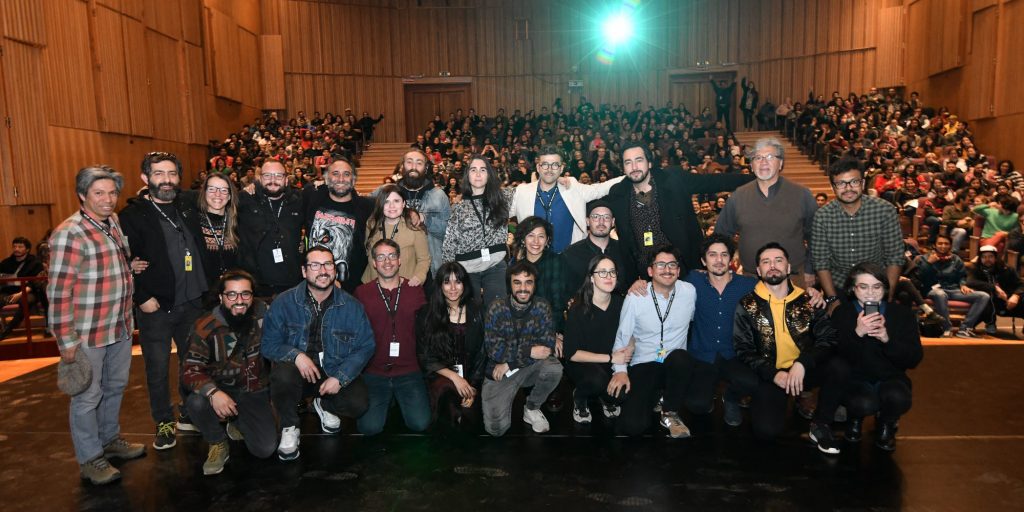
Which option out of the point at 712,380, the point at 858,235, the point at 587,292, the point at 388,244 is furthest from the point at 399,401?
the point at 858,235

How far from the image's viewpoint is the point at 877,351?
3.35m

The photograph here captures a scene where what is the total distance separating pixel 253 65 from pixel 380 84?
11.8 feet

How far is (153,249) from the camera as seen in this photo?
3.42m

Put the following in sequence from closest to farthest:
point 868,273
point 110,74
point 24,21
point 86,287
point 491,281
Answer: point 86,287, point 868,273, point 491,281, point 24,21, point 110,74

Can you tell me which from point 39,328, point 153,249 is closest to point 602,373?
point 153,249

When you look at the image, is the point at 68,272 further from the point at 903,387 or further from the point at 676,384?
the point at 903,387

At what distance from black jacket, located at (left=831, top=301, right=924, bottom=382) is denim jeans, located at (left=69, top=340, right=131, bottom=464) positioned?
366cm

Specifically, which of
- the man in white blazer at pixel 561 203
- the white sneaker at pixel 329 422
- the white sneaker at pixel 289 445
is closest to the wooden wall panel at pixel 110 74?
the white sneaker at pixel 329 422

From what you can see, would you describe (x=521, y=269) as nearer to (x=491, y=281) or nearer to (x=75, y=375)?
(x=491, y=281)

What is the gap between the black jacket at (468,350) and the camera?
3740 mm

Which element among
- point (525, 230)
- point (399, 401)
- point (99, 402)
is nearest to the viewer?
point (99, 402)

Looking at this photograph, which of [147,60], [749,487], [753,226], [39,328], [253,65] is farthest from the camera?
[253,65]

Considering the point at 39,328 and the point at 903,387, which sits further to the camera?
the point at 39,328

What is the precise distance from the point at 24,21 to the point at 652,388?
10313mm
